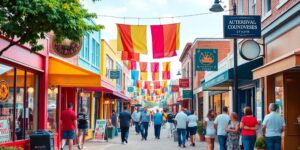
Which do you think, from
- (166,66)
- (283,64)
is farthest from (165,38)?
(166,66)

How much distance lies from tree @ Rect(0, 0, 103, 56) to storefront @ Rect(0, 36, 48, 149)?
346 centimetres

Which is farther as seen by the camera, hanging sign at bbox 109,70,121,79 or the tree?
hanging sign at bbox 109,70,121,79

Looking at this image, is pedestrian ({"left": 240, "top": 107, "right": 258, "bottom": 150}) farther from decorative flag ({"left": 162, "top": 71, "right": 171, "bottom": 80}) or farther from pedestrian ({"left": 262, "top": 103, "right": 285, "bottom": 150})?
decorative flag ({"left": 162, "top": 71, "right": 171, "bottom": 80})

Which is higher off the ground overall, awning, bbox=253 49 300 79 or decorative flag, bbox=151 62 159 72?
decorative flag, bbox=151 62 159 72

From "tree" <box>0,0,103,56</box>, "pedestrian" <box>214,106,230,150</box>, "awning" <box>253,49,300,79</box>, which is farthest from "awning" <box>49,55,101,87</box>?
"tree" <box>0,0,103,56</box>

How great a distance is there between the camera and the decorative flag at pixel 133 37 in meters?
23.3

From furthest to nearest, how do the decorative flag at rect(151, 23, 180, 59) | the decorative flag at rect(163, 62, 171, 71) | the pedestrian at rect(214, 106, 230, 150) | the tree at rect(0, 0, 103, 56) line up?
the decorative flag at rect(163, 62, 171, 71) → the decorative flag at rect(151, 23, 180, 59) → the pedestrian at rect(214, 106, 230, 150) → the tree at rect(0, 0, 103, 56)

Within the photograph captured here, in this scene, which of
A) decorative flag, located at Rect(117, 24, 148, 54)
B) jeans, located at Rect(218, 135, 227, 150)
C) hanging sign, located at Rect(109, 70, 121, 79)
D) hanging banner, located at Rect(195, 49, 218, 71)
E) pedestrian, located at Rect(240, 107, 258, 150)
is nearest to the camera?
pedestrian, located at Rect(240, 107, 258, 150)

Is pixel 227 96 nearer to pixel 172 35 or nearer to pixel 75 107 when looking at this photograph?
pixel 172 35

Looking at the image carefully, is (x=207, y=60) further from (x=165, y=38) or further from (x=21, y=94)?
(x=21, y=94)

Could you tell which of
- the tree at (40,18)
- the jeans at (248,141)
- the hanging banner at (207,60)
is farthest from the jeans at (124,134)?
the tree at (40,18)

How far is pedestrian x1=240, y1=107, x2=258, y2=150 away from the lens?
46.1 ft

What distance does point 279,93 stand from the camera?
16.8 m

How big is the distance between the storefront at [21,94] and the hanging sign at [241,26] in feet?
20.1
